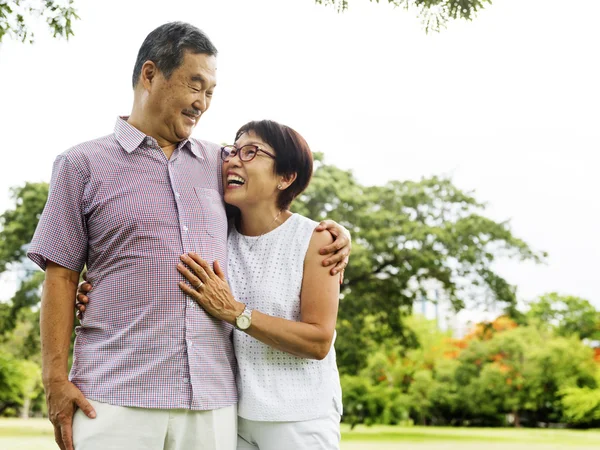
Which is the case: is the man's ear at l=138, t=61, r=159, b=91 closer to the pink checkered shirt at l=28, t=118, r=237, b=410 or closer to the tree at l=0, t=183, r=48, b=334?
the pink checkered shirt at l=28, t=118, r=237, b=410

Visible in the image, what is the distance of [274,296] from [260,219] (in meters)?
0.21

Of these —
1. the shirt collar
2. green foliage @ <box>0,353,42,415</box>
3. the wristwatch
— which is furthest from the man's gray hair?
green foliage @ <box>0,353,42,415</box>

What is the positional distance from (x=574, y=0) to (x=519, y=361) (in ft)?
28.9

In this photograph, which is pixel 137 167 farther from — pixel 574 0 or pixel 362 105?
Answer: pixel 362 105

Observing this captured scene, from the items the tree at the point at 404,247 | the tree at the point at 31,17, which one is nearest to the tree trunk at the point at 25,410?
the tree at the point at 404,247

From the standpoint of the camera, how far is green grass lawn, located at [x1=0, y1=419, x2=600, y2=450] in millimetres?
12641

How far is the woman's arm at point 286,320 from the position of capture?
1738 millimetres

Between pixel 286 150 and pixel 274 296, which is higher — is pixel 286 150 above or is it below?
above

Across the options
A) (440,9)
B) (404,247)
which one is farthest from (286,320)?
(404,247)

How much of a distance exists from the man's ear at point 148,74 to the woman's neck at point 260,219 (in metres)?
0.37

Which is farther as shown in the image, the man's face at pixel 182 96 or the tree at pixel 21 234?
the tree at pixel 21 234

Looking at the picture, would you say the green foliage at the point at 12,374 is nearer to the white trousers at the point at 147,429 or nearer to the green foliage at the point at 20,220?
the green foliage at the point at 20,220

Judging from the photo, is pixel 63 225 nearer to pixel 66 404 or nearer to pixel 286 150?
pixel 66 404

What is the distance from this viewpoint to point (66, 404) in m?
1.67
